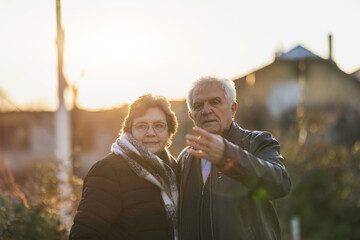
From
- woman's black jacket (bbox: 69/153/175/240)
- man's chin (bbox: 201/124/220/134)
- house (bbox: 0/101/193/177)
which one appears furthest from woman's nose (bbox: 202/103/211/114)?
house (bbox: 0/101/193/177)

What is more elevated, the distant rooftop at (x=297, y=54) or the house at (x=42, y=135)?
the distant rooftop at (x=297, y=54)

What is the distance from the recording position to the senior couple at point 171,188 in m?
3.40

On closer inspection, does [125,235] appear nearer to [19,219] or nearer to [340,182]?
[19,219]

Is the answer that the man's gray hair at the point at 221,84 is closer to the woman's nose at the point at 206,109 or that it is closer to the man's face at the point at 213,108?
the man's face at the point at 213,108

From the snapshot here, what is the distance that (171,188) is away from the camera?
3.79 metres

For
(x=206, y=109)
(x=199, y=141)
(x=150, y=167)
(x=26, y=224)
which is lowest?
(x=26, y=224)

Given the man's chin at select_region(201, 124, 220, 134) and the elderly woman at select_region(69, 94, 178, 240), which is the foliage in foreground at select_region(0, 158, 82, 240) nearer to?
the elderly woman at select_region(69, 94, 178, 240)

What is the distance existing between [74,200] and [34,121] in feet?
61.8

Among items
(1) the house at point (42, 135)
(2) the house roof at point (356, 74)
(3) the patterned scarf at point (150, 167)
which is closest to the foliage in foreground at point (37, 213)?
(3) the patterned scarf at point (150, 167)

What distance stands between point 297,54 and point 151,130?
942 inches

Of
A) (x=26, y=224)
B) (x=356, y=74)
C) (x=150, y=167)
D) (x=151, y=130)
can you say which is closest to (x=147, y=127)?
(x=151, y=130)

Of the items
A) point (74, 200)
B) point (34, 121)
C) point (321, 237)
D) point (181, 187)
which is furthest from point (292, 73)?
point (181, 187)

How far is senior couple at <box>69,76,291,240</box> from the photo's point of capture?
3404mm

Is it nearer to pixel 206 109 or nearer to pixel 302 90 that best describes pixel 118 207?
pixel 206 109
